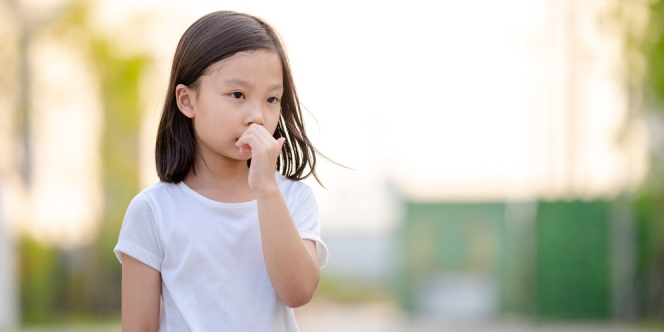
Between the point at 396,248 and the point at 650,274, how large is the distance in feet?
10.5

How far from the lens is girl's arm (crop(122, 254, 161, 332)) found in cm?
199

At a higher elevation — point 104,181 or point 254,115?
point 254,115

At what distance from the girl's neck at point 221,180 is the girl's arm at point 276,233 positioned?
0.16 meters

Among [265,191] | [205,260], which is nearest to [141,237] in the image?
[205,260]

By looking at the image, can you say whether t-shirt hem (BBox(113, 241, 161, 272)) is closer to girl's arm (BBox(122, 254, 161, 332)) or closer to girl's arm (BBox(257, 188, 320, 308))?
girl's arm (BBox(122, 254, 161, 332))

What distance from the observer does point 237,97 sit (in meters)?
1.98

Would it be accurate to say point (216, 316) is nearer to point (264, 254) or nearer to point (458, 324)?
point (264, 254)

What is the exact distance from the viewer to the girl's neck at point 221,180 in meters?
2.08

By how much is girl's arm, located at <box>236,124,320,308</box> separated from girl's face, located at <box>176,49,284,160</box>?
0.05 metres

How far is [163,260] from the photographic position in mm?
2002

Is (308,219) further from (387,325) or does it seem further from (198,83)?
(387,325)

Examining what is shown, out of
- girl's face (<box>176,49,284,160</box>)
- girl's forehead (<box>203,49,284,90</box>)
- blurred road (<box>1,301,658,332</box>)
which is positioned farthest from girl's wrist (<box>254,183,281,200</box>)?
blurred road (<box>1,301,658,332</box>)

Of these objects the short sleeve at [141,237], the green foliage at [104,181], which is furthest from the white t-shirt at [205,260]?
the green foliage at [104,181]

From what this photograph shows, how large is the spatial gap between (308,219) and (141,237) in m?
0.40
